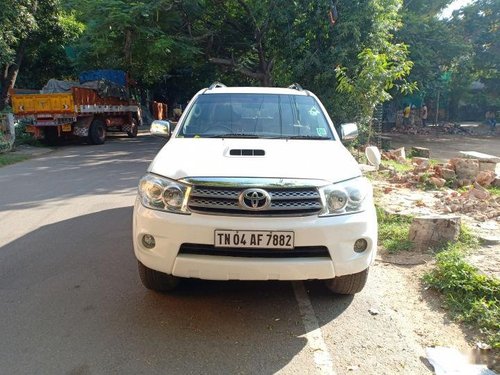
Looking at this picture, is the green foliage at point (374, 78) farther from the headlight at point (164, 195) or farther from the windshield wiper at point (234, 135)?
the headlight at point (164, 195)

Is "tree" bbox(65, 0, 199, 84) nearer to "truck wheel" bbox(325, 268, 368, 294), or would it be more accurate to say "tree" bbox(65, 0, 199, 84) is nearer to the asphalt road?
the asphalt road

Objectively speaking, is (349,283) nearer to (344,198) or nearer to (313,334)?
(313,334)

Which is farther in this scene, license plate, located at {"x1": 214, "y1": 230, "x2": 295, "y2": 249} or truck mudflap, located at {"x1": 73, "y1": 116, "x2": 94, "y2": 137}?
truck mudflap, located at {"x1": 73, "y1": 116, "x2": 94, "y2": 137}

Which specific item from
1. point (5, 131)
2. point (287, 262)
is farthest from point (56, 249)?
point (5, 131)

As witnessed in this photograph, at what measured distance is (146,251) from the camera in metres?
3.10

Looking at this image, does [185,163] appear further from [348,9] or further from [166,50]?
[166,50]

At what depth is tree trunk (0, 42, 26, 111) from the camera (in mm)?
19631

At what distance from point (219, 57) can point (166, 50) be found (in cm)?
480

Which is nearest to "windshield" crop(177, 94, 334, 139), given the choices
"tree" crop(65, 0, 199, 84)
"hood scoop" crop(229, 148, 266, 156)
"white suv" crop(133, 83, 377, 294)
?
"hood scoop" crop(229, 148, 266, 156)

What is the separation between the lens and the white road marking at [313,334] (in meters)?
2.68

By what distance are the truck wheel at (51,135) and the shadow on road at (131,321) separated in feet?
40.1

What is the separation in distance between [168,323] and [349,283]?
1.41 metres

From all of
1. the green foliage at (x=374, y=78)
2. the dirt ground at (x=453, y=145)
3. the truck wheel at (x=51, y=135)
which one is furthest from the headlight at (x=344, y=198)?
the truck wheel at (x=51, y=135)

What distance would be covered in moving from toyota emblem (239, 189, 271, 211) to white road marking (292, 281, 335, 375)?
0.94 m
